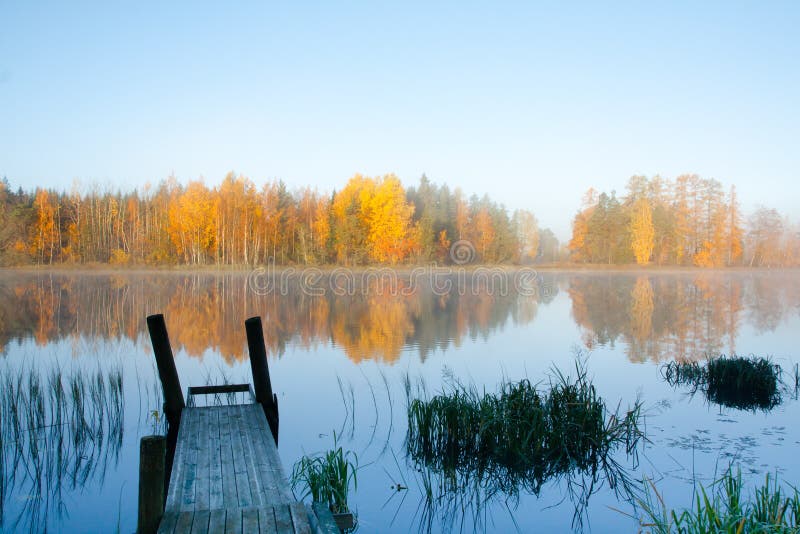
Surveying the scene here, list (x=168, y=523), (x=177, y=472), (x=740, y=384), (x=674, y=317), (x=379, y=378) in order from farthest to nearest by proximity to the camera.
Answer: (x=674, y=317) < (x=379, y=378) < (x=740, y=384) < (x=177, y=472) < (x=168, y=523)

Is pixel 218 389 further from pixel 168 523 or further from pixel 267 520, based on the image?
pixel 267 520

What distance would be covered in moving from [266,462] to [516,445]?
8.69 ft

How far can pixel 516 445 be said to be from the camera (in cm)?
642

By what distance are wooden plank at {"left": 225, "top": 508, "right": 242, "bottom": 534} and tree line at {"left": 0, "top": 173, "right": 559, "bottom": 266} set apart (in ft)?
161

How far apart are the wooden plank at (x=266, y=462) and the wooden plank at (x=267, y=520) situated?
0.22m

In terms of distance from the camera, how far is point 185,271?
172 ft

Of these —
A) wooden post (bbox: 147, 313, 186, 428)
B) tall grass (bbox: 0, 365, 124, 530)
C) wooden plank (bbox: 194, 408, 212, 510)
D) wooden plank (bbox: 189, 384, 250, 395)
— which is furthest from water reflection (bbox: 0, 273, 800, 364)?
wooden plank (bbox: 194, 408, 212, 510)

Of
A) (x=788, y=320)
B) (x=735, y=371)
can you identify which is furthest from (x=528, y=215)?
(x=735, y=371)

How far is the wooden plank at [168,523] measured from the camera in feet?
12.4

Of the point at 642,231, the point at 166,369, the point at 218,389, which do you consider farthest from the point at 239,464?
the point at 642,231

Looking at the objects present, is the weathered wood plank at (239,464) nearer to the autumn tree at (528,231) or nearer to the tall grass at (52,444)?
the tall grass at (52,444)

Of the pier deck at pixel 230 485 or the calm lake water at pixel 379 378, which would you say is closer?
the pier deck at pixel 230 485

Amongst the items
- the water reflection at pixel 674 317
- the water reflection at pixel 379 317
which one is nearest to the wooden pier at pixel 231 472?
the water reflection at pixel 379 317

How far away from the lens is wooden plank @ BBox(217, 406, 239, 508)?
171 inches
